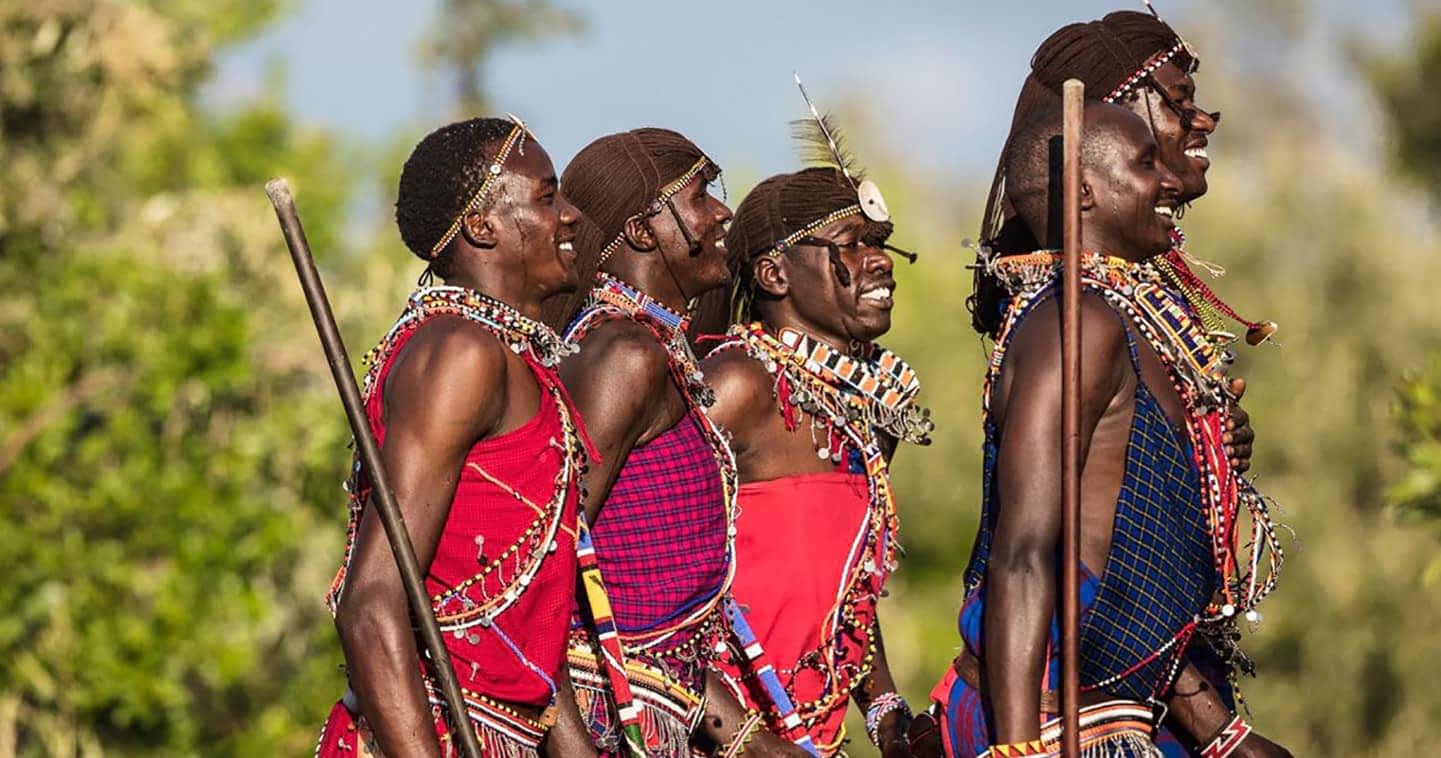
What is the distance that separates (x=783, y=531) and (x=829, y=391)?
0.46 m

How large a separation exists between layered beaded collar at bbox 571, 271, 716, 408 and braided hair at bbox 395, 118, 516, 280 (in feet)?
3.02

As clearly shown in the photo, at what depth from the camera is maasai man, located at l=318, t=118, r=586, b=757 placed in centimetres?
485

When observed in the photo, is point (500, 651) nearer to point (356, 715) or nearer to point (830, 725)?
point (356, 715)

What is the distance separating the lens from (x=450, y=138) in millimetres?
5492

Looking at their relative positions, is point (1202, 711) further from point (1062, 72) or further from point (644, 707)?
point (1062, 72)

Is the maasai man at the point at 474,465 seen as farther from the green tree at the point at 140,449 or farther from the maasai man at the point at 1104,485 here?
the green tree at the point at 140,449

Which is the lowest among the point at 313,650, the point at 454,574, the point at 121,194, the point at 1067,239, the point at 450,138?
the point at 313,650

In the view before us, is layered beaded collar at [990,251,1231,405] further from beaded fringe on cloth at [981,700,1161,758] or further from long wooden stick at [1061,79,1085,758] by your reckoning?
beaded fringe on cloth at [981,700,1161,758]

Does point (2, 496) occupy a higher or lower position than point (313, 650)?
higher

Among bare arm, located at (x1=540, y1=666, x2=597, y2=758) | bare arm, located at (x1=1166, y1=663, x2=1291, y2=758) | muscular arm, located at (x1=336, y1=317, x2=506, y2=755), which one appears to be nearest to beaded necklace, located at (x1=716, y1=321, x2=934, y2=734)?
bare arm, located at (x1=1166, y1=663, x2=1291, y2=758)

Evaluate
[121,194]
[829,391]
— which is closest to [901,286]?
[121,194]

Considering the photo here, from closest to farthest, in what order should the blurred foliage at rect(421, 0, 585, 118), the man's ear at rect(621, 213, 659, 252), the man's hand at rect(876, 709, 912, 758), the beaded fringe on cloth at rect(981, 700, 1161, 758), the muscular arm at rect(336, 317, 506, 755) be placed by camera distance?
the muscular arm at rect(336, 317, 506, 755)
the beaded fringe on cloth at rect(981, 700, 1161, 758)
the man's hand at rect(876, 709, 912, 758)
the man's ear at rect(621, 213, 659, 252)
the blurred foliage at rect(421, 0, 585, 118)

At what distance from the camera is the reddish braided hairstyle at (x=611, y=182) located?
21.5ft

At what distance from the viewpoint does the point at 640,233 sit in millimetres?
6574
